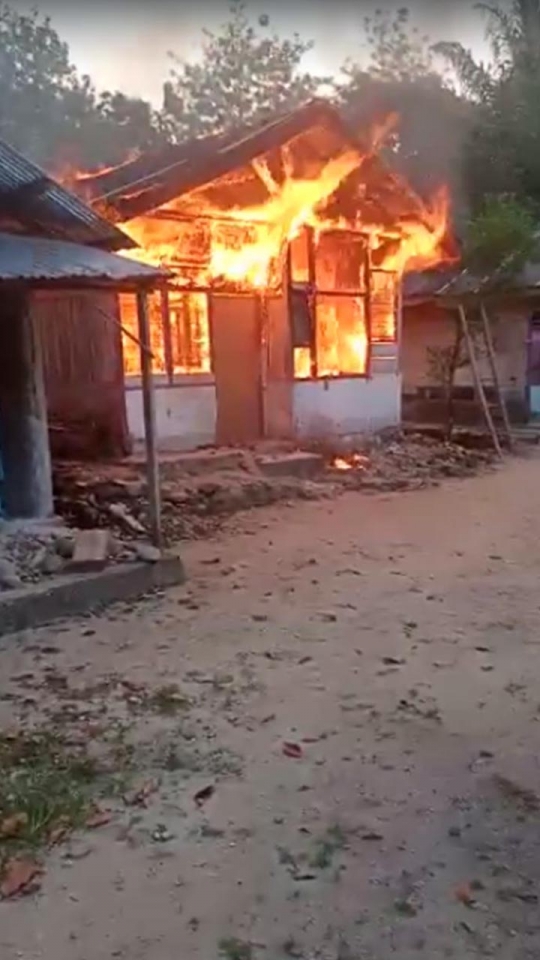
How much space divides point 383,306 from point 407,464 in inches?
116

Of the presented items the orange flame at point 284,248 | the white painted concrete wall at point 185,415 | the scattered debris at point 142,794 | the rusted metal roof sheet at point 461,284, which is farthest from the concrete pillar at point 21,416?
the rusted metal roof sheet at point 461,284

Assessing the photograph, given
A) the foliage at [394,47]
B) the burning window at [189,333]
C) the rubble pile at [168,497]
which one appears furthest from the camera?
the foliage at [394,47]

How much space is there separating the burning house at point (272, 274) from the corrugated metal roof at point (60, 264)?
336 centimetres

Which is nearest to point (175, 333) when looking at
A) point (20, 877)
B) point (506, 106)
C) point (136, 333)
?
point (136, 333)

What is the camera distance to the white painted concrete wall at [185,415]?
11.2 meters

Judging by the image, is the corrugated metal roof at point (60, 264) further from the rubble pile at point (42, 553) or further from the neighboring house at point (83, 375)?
the neighboring house at point (83, 375)

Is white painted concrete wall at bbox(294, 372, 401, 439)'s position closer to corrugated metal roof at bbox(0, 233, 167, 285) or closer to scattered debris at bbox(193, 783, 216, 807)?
corrugated metal roof at bbox(0, 233, 167, 285)

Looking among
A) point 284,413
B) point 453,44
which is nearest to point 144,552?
point 284,413

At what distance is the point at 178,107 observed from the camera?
30.5m

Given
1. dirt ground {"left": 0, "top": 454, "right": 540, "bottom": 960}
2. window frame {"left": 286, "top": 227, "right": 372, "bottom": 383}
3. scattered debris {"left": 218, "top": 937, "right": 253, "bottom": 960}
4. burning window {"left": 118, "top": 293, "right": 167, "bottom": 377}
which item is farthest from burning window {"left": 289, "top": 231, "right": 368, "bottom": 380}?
scattered debris {"left": 218, "top": 937, "right": 253, "bottom": 960}

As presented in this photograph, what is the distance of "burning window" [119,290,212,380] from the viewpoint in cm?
1089

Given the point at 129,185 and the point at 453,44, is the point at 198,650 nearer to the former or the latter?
the point at 129,185

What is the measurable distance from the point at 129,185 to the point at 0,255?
5047mm

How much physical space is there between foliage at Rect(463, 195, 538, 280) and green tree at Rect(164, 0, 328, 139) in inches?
734
